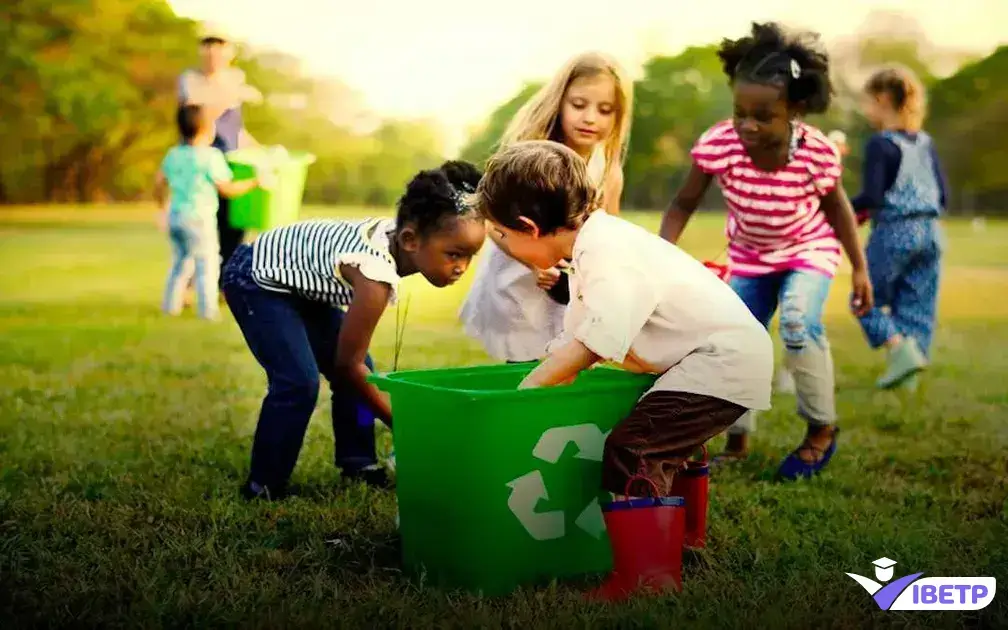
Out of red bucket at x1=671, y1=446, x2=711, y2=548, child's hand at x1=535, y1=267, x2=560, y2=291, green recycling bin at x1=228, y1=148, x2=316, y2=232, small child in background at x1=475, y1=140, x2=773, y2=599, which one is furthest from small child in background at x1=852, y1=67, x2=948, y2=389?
small child in background at x1=475, y1=140, x2=773, y2=599

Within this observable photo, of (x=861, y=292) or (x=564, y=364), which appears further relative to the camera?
(x=861, y=292)

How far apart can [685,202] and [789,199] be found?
347 mm

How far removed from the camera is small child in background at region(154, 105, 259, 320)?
8.88 meters

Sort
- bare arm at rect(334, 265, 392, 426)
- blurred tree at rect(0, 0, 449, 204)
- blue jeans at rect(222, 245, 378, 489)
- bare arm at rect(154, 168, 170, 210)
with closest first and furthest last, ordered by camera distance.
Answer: bare arm at rect(334, 265, 392, 426)
blue jeans at rect(222, 245, 378, 489)
bare arm at rect(154, 168, 170, 210)
blurred tree at rect(0, 0, 449, 204)

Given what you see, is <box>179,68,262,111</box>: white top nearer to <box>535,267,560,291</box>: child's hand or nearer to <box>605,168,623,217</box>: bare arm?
<box>605,168,623,217</box>: bare arm

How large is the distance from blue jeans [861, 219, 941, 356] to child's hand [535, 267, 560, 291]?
3.38 meters

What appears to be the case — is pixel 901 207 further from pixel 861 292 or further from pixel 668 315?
pixel 668 315

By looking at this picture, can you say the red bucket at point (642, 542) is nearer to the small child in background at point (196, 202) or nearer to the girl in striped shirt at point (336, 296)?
the girl in striped shirt at point (336, 296)

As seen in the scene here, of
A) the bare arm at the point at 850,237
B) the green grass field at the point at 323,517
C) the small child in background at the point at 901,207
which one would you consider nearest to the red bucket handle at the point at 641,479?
the green grass field at the point at 323,517

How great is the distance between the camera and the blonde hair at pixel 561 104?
4.14m

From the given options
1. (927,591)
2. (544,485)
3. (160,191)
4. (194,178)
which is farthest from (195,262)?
(927,591)

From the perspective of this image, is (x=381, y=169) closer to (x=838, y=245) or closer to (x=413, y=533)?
(x=838, y=245)

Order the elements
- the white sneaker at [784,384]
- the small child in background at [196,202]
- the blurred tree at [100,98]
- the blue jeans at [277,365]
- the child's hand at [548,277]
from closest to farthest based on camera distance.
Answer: the blue jeans at [277,365]
the child's hand at [548,277]
the white sneaker at [784,384]
the small child in background at [196,202]
the blurred tree at [100,98]

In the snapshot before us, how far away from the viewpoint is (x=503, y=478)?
2797 millimetres
